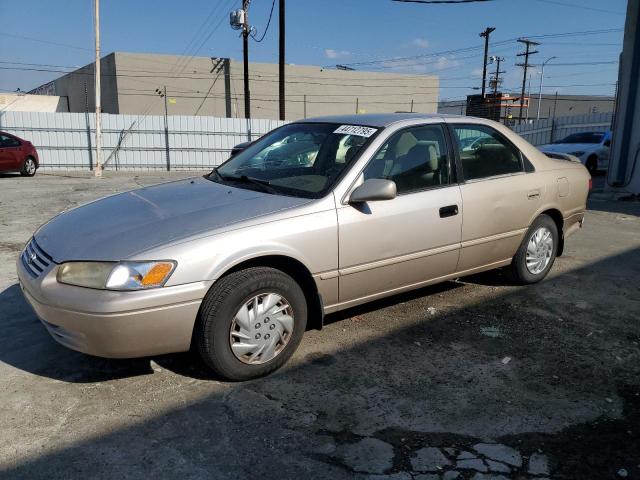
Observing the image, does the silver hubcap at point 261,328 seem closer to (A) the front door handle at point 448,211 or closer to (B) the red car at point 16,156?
(A) the front door handle at point 448,211

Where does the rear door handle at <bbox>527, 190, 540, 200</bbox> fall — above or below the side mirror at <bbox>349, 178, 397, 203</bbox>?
below

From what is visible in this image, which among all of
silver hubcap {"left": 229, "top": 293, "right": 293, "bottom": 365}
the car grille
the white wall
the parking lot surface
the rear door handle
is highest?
the white wall

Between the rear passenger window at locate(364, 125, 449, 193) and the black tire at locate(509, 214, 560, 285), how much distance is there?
1295mm

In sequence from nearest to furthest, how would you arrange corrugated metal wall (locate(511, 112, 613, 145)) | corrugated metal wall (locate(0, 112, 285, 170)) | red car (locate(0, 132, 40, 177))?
red car (locate(0, 132, 40, 177)), corrugated metal wall (locate(0, 112, 285, 170)), corrugated metal wall (locate(511, 112, 613, 145))

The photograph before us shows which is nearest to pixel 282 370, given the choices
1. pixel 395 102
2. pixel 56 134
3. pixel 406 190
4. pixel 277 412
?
pixel 277 412

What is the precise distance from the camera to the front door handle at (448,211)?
4062 millimetres

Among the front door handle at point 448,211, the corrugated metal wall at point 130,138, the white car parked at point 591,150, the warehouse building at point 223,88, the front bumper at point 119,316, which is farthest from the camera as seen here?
the warehouse building at point 223,88

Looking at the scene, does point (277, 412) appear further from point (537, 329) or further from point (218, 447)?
point (537, 329)

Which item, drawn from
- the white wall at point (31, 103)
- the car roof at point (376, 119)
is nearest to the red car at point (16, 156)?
the car roof at point (376, 119)

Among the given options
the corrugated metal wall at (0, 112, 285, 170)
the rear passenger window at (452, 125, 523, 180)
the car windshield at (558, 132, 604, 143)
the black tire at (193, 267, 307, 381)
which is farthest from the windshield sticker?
the corrugated metal wall at (0, 112, 285, 170)

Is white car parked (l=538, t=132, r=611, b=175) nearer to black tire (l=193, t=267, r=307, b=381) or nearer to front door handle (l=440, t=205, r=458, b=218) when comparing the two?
front door handle (l=440, t=205, r=458, b=218)

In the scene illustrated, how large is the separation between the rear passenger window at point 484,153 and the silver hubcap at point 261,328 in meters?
1.99

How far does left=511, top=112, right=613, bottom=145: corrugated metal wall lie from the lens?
20.8 meters

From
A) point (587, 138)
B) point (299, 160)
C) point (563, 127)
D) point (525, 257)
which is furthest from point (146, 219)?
point (563, 127)
